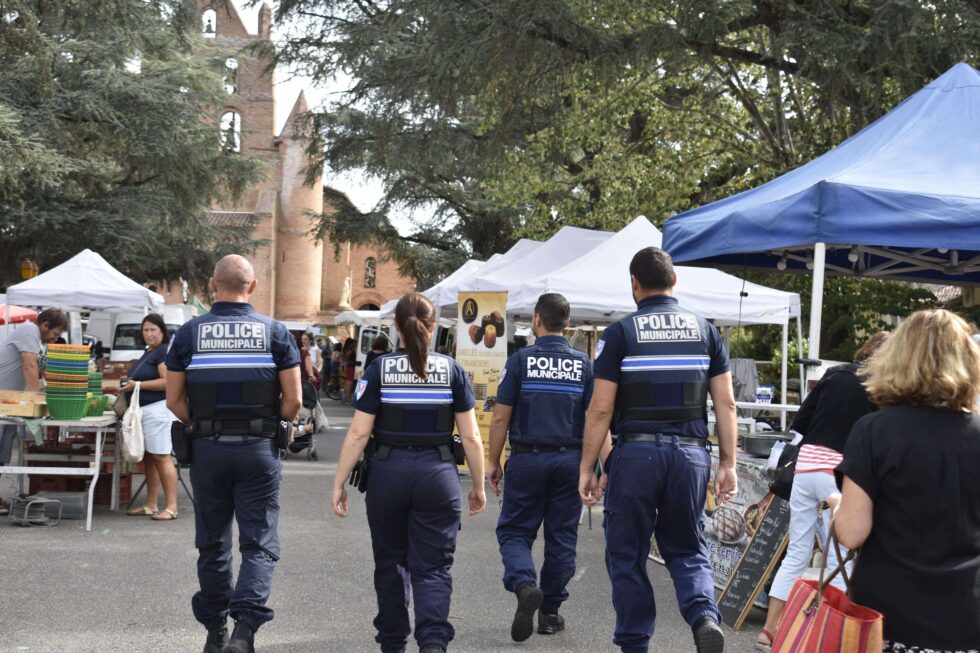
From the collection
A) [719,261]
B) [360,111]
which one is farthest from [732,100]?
[719,261]

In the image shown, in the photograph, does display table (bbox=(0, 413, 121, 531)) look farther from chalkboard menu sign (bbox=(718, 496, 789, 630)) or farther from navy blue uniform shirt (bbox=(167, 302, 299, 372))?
chalkboard menu sign (bbox=(718, 496, 789, 630))

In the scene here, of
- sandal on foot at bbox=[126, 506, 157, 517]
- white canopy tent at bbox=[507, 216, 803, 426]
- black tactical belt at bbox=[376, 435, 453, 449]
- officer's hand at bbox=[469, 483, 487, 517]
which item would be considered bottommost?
sandal on foot at bbox=[126, 506, 157, 517]

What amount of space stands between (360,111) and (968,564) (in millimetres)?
27982

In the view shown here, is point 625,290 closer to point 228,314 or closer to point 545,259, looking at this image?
point 545,259

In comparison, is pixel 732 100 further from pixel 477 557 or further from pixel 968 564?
pixel 968 564

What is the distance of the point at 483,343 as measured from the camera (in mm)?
13531

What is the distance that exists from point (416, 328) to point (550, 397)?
150 centimetres

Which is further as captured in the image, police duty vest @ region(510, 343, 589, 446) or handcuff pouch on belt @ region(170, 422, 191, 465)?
police duty vest @ region(510, 343, 589, 446)

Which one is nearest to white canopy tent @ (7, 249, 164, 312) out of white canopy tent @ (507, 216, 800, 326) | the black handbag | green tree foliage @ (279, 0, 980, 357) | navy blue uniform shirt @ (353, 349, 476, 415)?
green tree foliage @ (279, 0, 980, 357)

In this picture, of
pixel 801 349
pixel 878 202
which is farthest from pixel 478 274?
pixel 878 202

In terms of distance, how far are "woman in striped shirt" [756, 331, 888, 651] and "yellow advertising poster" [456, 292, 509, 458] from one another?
7441 millimetres

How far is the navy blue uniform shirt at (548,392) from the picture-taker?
6.50 metres

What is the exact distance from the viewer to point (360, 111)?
98.7 feet

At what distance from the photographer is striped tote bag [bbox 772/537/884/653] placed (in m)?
3.20
